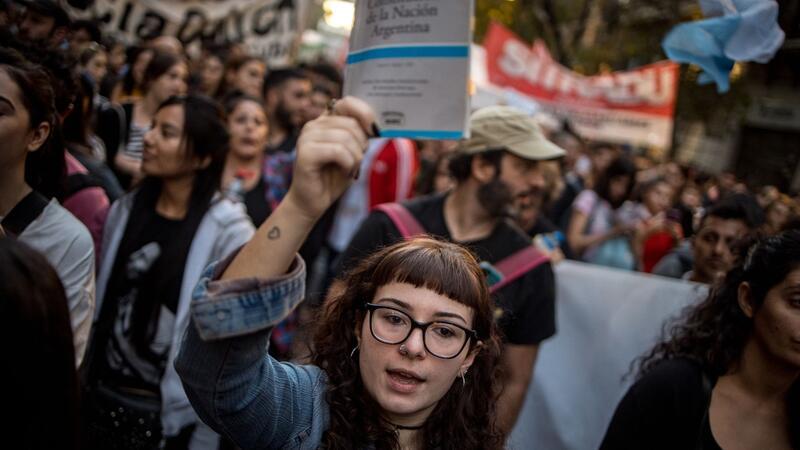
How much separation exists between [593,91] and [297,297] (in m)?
10.0

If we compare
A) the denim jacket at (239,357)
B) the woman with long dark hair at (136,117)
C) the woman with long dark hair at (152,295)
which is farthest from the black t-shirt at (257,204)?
the denim jacket at (239,357)

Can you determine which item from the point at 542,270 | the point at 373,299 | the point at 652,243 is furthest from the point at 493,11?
the point at 373,299

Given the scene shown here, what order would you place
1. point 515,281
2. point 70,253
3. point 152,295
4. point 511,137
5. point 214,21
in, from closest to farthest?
point 70,253 → point 152,295 → point 515,281 → point 511,137 → point 214,21

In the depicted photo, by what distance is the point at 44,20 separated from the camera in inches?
Answer: 118

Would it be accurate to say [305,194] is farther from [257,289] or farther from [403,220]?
[403,220]

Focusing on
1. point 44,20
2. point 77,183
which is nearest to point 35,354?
point 77,183

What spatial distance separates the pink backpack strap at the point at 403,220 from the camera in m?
2.70

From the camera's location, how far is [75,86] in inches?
98.1

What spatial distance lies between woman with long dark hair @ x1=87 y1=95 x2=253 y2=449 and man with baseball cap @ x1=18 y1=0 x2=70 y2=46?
34.6 inches

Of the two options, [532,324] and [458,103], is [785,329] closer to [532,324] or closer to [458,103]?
[532,324]

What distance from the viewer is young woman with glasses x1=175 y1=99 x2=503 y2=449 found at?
3.79 feet

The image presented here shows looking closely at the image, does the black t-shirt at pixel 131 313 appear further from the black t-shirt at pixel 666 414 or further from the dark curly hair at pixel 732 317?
the dark curly hair at pixel 732 317

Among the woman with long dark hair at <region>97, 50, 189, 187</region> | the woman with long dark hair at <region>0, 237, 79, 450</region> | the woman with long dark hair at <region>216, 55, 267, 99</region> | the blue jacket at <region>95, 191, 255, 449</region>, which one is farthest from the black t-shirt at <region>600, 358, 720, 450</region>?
the woman with long dark hair at <region>216, 55, 267, 99</region>

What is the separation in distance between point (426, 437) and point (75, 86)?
199 cm
